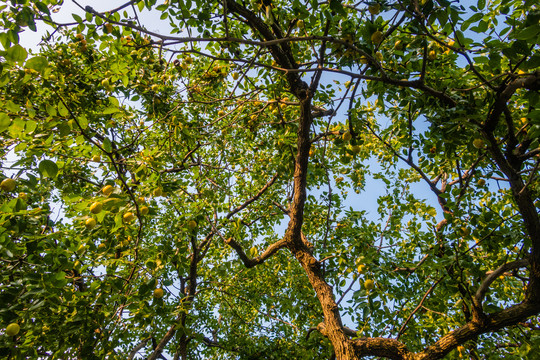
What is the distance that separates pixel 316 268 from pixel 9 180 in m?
2.87

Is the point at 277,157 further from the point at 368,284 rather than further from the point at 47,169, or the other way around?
the point at 47,169

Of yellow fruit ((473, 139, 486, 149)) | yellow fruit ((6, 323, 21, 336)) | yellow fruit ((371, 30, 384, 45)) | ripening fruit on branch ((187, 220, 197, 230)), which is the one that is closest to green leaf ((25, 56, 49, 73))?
ripening fruit on branch ((187, 220, 197, 230))

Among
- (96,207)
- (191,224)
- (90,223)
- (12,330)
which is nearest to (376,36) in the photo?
(191,224)

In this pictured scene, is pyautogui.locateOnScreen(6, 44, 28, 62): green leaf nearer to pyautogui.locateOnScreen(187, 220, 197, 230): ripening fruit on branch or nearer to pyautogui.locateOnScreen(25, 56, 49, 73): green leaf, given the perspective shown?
pyautogui.locateOnScreen(25, 56, 49, 73): green leaf

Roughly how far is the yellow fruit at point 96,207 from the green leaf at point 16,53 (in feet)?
2.35

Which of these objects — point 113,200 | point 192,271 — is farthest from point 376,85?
point 192,271

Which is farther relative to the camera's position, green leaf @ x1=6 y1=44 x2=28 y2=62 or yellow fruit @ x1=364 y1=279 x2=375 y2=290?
yellow fruit @ x1=364 y1=279 x2=375 y2=290

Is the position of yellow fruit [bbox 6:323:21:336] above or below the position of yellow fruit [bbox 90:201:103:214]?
below

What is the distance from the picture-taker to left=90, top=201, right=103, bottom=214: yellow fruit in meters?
1.57

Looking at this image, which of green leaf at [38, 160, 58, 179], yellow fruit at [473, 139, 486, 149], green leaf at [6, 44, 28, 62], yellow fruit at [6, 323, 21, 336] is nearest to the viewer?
green leaf at [6, 44, 28, 62]

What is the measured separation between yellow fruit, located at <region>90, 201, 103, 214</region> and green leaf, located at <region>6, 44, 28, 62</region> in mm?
716

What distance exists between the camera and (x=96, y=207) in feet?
5.24

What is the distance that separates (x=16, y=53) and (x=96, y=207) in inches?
30.5

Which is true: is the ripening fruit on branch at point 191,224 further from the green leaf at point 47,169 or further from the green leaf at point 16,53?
the green leaf at point 16,53
